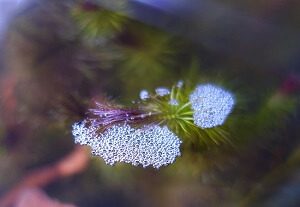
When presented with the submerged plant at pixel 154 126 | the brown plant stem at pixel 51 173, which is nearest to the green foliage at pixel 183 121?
the submerged plant at pixel 154 126

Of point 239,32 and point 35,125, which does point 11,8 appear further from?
point 239,32

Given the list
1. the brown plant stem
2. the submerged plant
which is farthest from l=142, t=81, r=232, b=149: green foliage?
the brown plant stem

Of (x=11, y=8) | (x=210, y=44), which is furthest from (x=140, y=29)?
(x=11, y=8)

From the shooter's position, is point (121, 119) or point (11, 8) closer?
point (121, 119)

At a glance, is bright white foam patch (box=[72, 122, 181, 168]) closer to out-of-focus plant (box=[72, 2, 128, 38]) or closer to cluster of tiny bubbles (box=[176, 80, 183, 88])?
cluster of tiny bubbles (box=[176, 80, 183, 88])

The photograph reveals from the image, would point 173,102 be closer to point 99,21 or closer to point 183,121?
point 183,121

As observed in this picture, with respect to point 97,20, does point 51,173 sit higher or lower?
lower

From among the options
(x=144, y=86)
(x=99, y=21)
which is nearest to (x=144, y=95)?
(x=144, y=86)
